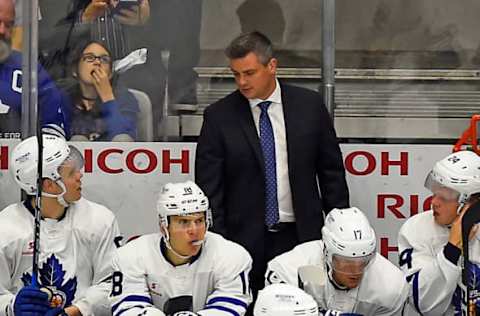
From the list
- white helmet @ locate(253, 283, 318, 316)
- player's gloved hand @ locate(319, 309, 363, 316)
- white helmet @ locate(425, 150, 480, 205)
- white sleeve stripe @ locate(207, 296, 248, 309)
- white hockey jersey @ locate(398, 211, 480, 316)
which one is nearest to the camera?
white helmet @ locate(253, 283, 318, 316)

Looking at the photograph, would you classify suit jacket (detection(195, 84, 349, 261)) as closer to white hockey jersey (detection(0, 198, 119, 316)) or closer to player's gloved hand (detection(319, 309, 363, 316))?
white hockey jersey (detection(0, 198, 119, 316))

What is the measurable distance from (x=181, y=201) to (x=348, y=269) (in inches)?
25.2

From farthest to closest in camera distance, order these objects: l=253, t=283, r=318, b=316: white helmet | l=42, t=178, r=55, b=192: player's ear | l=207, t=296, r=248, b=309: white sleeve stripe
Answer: l=42, t=178, r=55, b=192: player's ear < l=207, t=296, r=248, b=309: white sleeve stripe < l=253, t=283, r=318, b=316: white helmet

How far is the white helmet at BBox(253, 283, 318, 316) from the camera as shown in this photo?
14.9 ft

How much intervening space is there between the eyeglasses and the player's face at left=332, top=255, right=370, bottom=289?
64.4 inches

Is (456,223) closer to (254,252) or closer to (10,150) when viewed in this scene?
(254,252)

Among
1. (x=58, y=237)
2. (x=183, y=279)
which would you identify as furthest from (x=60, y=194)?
(x=183, y=279)

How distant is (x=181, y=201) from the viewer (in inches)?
202

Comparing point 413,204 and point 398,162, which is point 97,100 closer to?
point 398,162

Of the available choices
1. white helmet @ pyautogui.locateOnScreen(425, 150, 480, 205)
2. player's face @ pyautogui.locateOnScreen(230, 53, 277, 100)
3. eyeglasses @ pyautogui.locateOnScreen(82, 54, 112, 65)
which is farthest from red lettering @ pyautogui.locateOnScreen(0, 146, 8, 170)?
white helmet @ pyautogui.locateOnScreen(425, 150, 480, 205)

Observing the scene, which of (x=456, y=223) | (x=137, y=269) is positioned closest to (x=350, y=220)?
(x=456, y=223)

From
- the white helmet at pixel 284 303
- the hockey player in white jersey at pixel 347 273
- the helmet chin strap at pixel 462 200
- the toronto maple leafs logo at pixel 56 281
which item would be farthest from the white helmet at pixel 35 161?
the helmet chin strap at pixel 462 200

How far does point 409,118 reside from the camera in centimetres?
618

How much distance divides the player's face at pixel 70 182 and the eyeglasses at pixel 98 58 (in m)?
0.77
